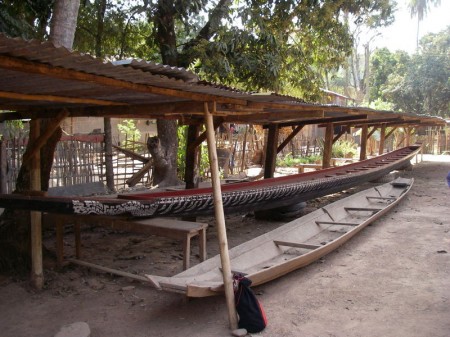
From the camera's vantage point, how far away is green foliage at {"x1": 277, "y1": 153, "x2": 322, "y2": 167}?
1847cm

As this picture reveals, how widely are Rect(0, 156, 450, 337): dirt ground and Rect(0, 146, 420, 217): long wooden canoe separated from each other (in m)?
0.89

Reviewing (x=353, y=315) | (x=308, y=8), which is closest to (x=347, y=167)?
(x=308, y=8)

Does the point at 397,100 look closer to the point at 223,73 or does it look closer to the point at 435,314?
the point at 223,73

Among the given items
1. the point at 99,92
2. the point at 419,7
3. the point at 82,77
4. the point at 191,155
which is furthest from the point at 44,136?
the point at 419,7

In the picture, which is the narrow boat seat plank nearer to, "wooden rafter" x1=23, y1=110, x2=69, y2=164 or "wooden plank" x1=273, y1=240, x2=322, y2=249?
"wooden plank" x1=273, y1=240, x2=322, y2=249

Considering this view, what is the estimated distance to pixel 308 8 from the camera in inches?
413

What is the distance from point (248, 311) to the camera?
12.3 feet

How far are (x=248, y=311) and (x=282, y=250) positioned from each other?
1968 mm

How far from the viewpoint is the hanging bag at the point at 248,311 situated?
3.73 m

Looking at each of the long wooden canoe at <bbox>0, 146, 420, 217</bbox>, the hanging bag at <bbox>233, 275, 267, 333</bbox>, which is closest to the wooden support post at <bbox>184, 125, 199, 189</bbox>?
the long wooden canoe at <bbox>0, 146, 420, 217</bbox>

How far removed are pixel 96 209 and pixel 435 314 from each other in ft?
11.1

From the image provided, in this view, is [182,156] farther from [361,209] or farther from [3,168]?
[361,209]

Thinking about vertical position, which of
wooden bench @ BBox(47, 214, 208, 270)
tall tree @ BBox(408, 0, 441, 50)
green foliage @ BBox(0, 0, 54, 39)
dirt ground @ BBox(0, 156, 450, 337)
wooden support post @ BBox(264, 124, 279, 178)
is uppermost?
tall tree @ BBox(408, 0, 441, 50)

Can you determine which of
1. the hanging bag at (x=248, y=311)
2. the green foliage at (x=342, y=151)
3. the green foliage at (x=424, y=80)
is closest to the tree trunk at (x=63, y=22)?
the hanging bag at (x=248, y=311)
